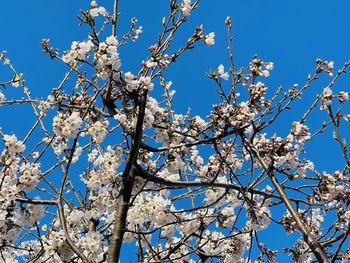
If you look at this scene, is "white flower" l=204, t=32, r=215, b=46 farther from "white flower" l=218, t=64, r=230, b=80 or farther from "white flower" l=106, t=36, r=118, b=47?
"white flower" l=106, t=36, r=118, b=47

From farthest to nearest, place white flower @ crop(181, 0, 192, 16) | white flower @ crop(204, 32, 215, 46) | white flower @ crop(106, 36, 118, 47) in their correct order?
white flower @ crop(181, 0, 192, 16), white flower @ crop(204, 32, 215, 46), white flower @ crop(106, 36, 118, 47)

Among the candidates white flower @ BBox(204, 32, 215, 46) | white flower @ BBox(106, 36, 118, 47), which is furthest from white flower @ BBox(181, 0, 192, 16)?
white flower @ BBox(106, 36, 118, 47)

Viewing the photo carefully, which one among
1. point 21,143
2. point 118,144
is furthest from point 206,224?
point 21,143

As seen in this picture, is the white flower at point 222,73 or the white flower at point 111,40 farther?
the white flower at point 222,73

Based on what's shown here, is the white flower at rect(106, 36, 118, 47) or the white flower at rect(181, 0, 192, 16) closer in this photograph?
the white flower at rect(106, 36, 118, 47)

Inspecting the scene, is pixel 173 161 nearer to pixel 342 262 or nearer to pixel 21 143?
pixel 21 143

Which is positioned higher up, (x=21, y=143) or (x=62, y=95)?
(x=62, y=95)

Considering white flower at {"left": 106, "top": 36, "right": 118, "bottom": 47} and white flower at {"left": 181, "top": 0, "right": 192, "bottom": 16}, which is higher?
white flower at {"left": 181, "top": 0, "right": 192, "bottom": 16}

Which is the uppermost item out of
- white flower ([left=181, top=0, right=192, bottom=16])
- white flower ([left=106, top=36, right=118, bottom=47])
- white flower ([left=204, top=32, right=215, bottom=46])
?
white flower ([left=181, top=0, right=192, bottom=16])

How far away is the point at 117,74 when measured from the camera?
397cm

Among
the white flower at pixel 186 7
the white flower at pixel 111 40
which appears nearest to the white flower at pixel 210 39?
the white flower at pixel 186 7

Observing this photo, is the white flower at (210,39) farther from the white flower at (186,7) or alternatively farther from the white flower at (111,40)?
the white flower at (111,40)

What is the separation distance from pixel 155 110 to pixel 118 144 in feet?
2.46

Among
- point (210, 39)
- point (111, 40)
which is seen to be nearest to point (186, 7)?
point (210, 39)
